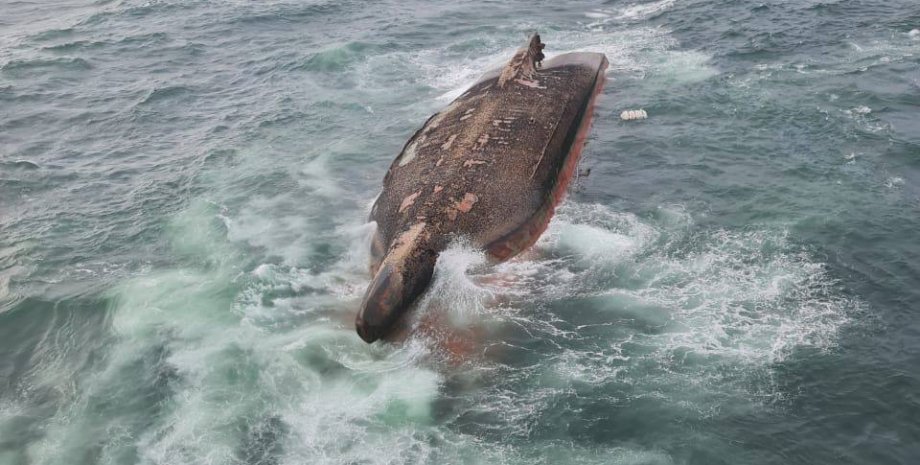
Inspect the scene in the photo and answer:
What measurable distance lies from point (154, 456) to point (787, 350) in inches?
529

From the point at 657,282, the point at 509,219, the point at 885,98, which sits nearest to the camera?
the point at 657,282

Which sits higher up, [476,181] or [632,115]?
[476,181]

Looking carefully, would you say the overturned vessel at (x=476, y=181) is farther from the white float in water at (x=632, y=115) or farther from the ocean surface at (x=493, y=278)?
the white float in water at (x=632, y=115)

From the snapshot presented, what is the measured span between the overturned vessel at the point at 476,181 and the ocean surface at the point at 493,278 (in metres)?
0.67

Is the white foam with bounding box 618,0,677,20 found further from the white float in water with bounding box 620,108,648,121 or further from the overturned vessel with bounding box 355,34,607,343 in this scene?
the overturned vessel with bounding box 355,34,607,343

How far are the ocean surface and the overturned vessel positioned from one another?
26.4 inches

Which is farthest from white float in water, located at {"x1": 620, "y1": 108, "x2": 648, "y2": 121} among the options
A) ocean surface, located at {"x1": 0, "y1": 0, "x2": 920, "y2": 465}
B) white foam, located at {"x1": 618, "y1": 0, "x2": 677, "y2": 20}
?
white foam, located at {"x1": 618, "y1": 0, "x2": 677, "y2": 20}

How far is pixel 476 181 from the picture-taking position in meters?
20.2

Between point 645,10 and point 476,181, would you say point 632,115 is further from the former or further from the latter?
point 645,10

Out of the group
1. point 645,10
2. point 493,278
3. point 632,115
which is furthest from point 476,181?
point 645,10

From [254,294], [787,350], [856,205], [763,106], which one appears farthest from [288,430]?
[763,106]

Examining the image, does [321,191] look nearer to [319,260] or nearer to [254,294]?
[319,260]

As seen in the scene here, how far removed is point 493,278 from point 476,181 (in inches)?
137

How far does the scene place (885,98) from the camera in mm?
26188
